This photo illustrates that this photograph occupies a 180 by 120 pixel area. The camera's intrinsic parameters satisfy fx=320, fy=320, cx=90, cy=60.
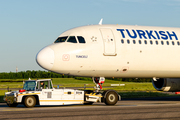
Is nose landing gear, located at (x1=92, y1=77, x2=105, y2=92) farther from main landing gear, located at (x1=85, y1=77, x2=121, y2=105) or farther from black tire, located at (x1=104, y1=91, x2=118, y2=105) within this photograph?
black tire, located at (x1=104, y1=91, x2=118, y2=105)

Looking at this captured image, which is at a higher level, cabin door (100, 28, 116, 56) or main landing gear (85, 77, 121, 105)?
cabin door (100, 28, 116, 56)

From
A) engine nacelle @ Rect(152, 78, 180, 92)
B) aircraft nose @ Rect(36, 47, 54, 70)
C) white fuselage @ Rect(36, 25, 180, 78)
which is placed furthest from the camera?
engine nacelle @ Rect(152, 78, 180, 92)

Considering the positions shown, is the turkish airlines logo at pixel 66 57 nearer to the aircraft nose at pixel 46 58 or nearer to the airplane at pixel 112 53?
the airplane at pixel 112 53

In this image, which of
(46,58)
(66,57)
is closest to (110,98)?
(66,57)

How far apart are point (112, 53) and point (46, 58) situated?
5.00 metres

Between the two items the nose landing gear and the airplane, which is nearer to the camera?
the airplane

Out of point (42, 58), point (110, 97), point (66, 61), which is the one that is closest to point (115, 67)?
point (110, 97)

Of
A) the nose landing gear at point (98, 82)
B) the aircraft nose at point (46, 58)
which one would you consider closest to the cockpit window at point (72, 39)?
the aircraft nose at point (46, 58)

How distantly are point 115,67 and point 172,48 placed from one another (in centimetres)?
534

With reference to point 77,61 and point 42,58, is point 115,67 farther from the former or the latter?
point 42,58

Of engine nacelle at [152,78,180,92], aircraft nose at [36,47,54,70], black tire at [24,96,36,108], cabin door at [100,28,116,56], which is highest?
cabin door at [100,28,116,56]

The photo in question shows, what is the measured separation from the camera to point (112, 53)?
23.9m

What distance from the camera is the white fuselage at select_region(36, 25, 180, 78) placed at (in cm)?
2288

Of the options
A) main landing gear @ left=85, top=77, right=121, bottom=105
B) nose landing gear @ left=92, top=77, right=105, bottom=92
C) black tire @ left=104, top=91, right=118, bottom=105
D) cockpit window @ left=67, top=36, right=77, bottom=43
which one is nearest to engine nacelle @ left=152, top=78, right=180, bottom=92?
main landing gear @ left=85, top=77, right=121, bottom=105
